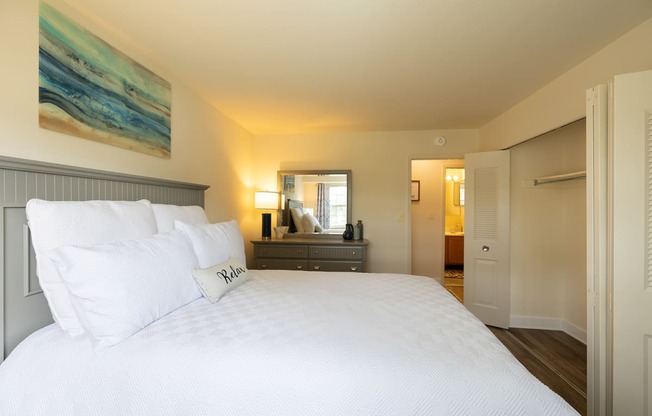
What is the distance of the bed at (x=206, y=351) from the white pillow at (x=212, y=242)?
19 cm

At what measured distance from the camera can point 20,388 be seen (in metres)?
0.96

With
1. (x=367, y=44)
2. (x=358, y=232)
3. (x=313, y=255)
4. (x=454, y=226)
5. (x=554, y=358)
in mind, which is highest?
(x=367, y=44)

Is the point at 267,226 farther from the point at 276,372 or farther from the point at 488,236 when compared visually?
the point at 276,372

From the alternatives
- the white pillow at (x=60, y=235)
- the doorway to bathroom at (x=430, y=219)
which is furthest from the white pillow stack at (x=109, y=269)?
the doorway to bathroom at (x=430, y=219)

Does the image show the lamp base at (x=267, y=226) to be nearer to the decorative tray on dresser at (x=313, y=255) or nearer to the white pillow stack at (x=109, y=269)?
the decorative tray on dresser at (x=313, y=255)

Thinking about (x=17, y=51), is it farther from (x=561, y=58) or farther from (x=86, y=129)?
(x=561, y=58)

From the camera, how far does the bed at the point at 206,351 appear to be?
0.84m

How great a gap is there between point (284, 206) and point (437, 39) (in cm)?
270

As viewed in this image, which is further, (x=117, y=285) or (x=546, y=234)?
(x=546, y=234)

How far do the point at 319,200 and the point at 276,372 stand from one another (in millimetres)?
3002

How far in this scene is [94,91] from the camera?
5.08ft

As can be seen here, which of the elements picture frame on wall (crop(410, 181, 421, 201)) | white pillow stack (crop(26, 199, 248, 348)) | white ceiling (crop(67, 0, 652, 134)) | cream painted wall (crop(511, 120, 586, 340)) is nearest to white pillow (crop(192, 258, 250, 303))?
white pillow stack (crop(26, 199, 248, 348))

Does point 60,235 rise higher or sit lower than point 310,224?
higher

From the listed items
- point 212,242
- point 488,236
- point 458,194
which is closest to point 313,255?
point 212,242
